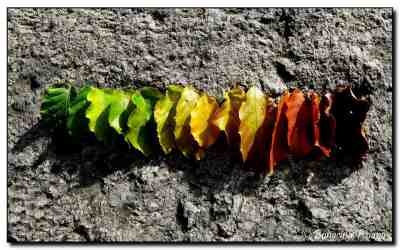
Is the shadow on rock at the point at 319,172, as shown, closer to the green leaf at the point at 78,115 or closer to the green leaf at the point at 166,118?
the green leaf at the point at 166,118

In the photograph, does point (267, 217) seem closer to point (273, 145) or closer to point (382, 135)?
point (273, 145)

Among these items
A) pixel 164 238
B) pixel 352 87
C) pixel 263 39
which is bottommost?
pixel 164 238

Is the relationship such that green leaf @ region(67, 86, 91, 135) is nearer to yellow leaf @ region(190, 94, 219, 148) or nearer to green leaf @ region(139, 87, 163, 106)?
green leaf @ region(139, 87, 163, 106)

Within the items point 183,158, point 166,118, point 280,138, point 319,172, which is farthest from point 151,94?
point 319,172

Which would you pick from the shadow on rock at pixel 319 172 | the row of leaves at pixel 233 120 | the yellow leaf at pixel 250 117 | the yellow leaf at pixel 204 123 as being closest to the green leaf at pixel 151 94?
the row of leaves at pixel 233 120

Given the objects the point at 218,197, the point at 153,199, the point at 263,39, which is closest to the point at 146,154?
the point at 153,199

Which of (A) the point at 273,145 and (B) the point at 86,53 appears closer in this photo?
(A) the point at 273,145

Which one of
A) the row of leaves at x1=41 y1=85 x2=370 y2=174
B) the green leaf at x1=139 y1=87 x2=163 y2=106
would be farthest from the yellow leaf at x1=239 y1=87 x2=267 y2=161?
the green leaf at x1=139 y1=87 x2=163 y2=106
